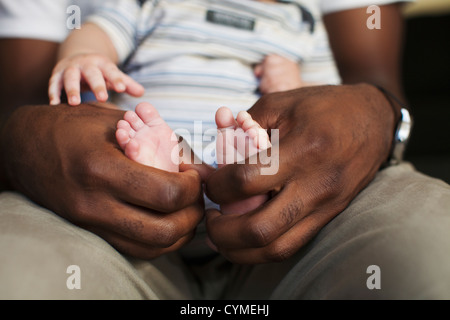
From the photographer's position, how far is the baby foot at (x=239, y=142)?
0.45 m

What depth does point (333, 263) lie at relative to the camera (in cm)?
42

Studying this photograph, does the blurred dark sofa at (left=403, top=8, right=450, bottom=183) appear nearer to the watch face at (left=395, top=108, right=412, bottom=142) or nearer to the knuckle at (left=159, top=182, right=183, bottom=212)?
the watch face at (left=395, top=108, right=412, bottom=142)

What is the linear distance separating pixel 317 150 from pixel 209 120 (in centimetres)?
25

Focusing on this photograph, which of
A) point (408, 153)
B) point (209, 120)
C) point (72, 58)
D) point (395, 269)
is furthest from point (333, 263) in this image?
point (408, 153)

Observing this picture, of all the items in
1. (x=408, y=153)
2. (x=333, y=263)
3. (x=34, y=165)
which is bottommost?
(x=408, y=153)

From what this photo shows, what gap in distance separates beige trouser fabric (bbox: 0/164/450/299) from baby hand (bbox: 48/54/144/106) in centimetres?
16

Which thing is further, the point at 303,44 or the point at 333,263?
the point at 303,44

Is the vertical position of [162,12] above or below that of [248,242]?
above

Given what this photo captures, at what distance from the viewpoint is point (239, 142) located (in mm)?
462

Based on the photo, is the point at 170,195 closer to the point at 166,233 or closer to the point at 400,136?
the point at 166,233

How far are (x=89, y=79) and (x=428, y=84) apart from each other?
1225 mm

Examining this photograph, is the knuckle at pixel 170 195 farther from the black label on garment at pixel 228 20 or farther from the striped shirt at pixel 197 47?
the black label on garment at pixel 228 20

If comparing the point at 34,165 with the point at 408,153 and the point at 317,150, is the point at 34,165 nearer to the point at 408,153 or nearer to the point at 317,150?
the point at 317,150
